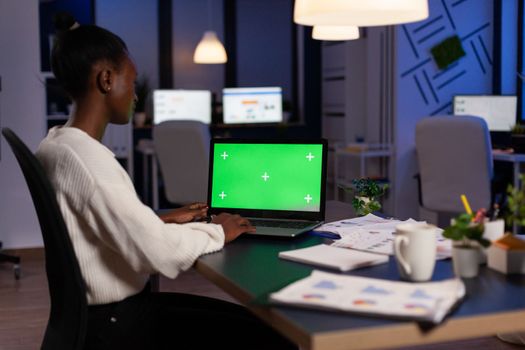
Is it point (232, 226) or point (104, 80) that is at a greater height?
point (104, 80)

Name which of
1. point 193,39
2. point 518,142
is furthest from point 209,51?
point 518,142

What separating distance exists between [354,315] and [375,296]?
0.09 meters

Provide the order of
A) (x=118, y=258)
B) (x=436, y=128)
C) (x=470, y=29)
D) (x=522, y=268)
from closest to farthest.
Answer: (x=522, y=268)
(x=118, y=258)
(x=436, y=128)
(x=470, y=29)

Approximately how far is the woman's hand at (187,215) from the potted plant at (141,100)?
16.1 feet

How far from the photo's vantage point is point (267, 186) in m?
2.39

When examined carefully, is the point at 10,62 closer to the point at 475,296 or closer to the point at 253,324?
the point at 253,324

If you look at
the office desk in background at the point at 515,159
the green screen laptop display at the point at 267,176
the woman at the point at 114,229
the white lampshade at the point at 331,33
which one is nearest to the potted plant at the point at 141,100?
the office desk in background at the point at 515,159

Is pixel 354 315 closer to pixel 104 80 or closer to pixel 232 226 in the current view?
pixel 232 226

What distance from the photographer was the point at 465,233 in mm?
1629

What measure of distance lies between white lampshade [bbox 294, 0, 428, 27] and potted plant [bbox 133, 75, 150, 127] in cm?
504

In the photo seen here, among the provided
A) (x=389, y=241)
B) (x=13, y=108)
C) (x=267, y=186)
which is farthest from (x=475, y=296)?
(x=13, y=108)

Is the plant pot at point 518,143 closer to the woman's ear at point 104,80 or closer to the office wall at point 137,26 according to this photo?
the office wall at point 137,26

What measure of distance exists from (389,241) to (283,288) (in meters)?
0.55

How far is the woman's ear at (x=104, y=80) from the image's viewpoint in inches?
75.3
